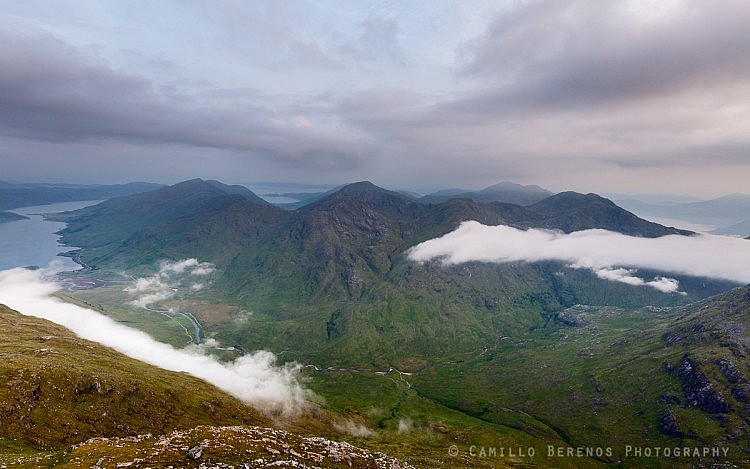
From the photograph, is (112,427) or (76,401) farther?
(76,401)

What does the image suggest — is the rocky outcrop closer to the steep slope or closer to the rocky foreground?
the rocky foreground

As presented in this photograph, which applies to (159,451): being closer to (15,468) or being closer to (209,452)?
(209,452)

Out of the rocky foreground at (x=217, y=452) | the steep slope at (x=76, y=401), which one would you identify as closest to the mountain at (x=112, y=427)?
the rocky foreground at (x=217, y=452)

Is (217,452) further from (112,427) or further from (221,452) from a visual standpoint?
(112,427)

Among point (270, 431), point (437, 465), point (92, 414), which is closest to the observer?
point (270, 431)

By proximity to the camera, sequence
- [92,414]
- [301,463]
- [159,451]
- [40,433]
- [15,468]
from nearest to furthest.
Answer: [15,468], [159,451], [301,463], [40,433], [92,414]

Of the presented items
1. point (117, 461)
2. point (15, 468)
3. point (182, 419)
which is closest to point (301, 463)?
point (117, 461)

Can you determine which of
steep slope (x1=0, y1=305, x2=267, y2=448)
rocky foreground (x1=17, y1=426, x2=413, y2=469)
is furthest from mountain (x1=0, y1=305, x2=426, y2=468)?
steep slope (x1=0, y1=305, x2=267, y2=448)

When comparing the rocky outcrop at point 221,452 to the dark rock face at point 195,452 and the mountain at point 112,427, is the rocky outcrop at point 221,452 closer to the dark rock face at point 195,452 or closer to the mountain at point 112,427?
the dark rock face at point 195,452

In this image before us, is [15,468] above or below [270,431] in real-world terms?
above

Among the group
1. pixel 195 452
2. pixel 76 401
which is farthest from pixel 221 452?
pixel 76 401

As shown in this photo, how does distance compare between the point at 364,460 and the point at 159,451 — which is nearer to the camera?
the point at 159,451
